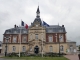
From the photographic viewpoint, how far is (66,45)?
4809cm

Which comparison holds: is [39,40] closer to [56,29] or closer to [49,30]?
[49,30]

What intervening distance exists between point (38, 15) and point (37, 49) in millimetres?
14990

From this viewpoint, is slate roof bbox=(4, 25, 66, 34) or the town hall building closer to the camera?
the town hall building

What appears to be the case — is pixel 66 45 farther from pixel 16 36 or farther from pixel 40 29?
pixel 16 36

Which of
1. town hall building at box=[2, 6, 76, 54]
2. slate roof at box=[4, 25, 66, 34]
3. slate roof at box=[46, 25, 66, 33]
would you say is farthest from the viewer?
slate roof at box=[4, 25, 66, 34]

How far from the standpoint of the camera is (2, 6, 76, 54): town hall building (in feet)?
154

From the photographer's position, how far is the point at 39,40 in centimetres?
4653

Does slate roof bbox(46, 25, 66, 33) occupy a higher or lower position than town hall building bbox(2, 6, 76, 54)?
higher

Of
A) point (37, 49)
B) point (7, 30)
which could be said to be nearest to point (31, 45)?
point (37, 49)

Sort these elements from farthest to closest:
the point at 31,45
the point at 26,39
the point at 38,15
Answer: the point at 38,15, the point at 26,39, the point at 31,45

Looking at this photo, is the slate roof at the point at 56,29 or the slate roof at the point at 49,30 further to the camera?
the slate roof at the point at 49,30

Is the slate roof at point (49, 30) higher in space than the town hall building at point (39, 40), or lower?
higher

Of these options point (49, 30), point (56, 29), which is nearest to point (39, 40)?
point (49, 30)

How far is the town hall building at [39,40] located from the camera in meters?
46.8
